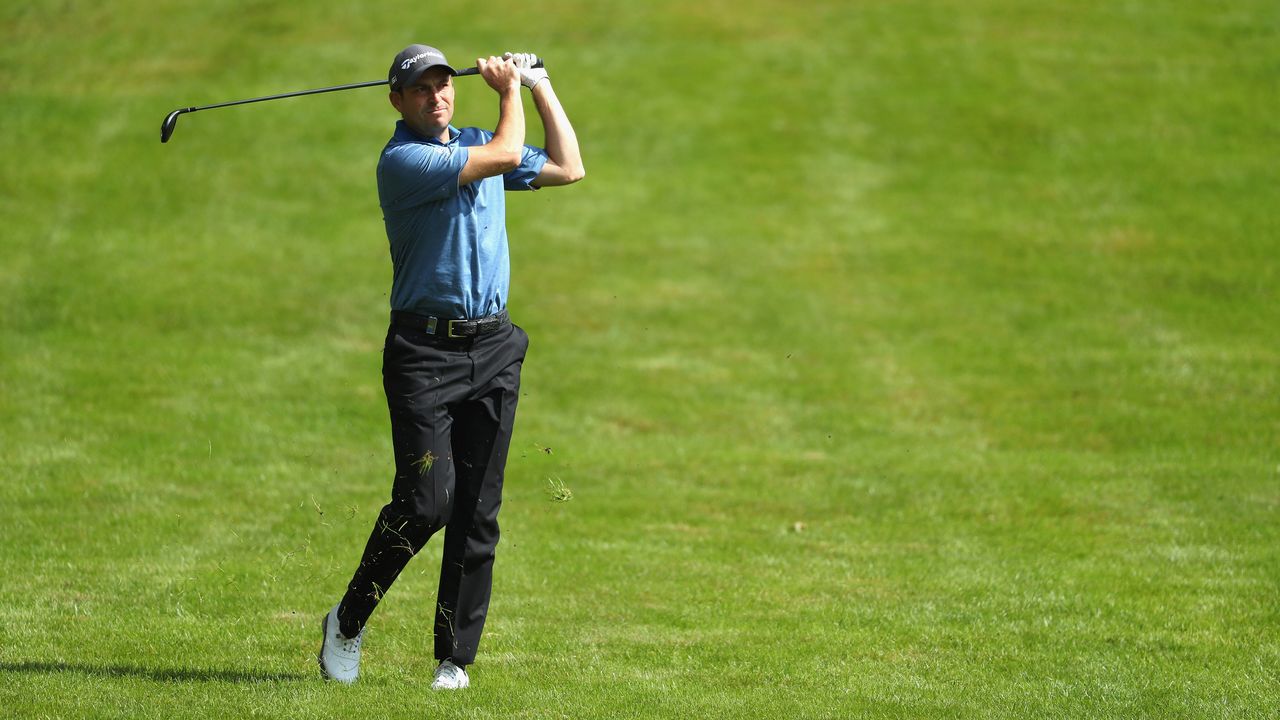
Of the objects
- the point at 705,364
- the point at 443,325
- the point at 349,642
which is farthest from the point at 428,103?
the point at 705,364

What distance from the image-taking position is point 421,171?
654 centimetres

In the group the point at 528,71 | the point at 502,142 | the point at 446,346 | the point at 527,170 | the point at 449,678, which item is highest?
the point at 528,71

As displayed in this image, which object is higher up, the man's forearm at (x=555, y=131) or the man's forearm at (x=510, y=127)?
the man's forearm at (x=510, y=127)

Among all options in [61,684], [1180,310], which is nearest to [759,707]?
[61,684]

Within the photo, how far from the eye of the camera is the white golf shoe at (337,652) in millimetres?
7012

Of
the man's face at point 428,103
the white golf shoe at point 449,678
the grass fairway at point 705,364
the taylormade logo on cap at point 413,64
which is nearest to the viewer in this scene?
the taylormade logo on cap at point 413,64

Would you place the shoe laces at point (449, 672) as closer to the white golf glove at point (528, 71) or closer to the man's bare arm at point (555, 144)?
the man's bare arm at point (555, 144)

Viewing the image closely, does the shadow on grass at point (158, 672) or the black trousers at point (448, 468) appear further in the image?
the shadow on grass at point (158, 672)

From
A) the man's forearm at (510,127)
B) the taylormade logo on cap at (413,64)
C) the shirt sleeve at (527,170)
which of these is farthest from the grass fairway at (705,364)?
the taylormade logo on cap at (413,64)

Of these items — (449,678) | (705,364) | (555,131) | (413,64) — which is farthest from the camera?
(705,364)

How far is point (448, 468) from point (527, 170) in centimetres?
143

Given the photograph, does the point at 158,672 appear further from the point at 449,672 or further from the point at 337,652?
the point at 449,672

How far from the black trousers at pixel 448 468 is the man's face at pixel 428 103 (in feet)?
2.98

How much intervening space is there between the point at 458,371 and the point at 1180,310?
12762mm
